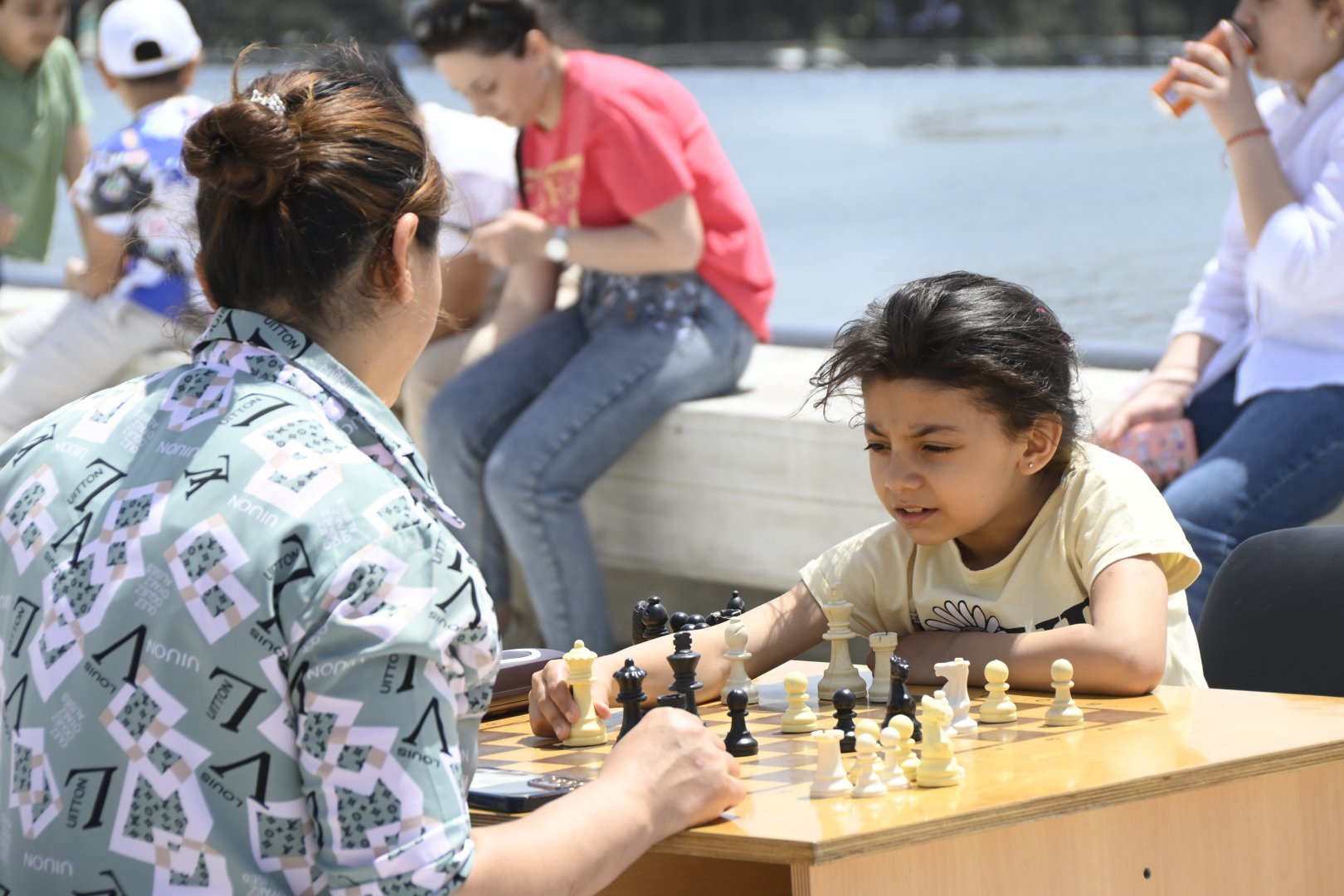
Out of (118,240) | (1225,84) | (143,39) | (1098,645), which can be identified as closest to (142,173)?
(118,240)

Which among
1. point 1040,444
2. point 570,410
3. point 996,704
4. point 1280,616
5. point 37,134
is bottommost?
point 570,410

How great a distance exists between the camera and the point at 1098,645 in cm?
207

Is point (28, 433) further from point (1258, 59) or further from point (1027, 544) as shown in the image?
point (1258, 59)

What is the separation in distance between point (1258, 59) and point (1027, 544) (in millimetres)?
1803

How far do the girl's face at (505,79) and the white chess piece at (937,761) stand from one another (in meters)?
2.92

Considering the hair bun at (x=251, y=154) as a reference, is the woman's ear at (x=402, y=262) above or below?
below

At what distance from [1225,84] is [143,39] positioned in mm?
3288

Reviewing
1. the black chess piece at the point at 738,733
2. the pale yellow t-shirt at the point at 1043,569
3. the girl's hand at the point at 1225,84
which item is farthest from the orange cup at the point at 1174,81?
the black chess piece at the point at 738,733

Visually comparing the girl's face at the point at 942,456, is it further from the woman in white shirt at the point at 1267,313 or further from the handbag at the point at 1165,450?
the handbag at the point at 1165,450

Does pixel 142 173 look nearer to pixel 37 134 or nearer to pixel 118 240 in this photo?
pixel 118 240

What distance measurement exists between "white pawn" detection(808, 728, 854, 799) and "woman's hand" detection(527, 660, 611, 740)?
17.3 inches

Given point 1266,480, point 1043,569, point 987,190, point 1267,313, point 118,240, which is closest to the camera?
point 1043,569

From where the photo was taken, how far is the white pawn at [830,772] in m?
1.69

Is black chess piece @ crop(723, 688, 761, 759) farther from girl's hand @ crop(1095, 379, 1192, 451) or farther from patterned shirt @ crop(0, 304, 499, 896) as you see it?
girl's hand @ crop(1095, 379, 1192, 451)
